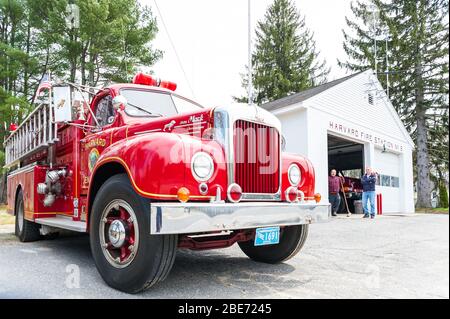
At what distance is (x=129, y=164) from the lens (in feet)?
10.5

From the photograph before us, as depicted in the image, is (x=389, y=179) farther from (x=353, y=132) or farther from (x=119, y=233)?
(x=119, y=233)

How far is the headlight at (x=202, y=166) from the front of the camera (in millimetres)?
3223

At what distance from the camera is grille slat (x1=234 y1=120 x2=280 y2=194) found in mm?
3672

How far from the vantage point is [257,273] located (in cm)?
421

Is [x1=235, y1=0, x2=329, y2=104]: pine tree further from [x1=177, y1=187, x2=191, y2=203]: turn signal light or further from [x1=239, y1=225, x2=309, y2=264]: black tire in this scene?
[x1=177, y1=187, x2=191, y2=203]: turn signal light

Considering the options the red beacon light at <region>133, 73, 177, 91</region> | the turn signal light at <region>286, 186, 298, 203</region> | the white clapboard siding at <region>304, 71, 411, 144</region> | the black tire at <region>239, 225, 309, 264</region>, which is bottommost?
the black tire at <region>239, 225, 309, 264</region>

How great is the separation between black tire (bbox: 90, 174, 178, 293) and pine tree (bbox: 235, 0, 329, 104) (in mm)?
16011

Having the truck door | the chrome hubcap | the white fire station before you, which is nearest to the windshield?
the truck door

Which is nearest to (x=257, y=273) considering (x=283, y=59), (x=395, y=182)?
(x=395, y=182)

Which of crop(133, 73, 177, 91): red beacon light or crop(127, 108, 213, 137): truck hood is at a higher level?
crop(133, 73, 177, 91): red beacon light

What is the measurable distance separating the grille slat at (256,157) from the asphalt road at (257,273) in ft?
3.21

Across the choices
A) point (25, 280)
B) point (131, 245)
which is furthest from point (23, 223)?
point (131, 245)

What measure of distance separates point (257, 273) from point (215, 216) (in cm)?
151
